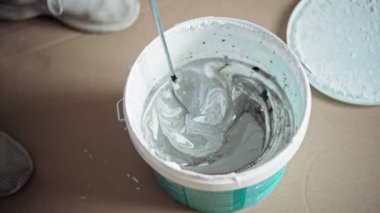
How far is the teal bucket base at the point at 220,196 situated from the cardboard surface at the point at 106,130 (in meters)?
0.05

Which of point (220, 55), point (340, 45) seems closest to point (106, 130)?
point (220, 55)

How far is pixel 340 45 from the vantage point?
46.2 inches

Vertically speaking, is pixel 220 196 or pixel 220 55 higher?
pixel 220 55

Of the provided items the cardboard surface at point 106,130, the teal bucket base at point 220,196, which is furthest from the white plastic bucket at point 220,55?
the cardboard surface at point 106,130

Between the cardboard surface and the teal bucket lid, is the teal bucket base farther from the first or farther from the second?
the teal bucket lid

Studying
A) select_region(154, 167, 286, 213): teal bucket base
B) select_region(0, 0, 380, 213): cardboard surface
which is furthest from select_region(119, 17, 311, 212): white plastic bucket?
select_region(0, 0, 380, 213): cardboard surface

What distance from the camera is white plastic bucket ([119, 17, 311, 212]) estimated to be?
2.61 feet

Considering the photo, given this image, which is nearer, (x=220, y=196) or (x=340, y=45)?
(x=220, y=196)

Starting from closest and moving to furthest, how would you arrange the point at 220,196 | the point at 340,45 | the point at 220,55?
the point at 220,196 < the point at 220,55 < the point at 340,45

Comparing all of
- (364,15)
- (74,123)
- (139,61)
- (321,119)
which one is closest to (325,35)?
(364,15)

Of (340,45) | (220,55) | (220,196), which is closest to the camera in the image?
(220,196)

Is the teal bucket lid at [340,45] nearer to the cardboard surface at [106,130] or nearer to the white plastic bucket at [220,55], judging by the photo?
the cardboard surface at [106,130]

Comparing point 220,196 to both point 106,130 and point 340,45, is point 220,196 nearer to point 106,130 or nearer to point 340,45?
point 106,130

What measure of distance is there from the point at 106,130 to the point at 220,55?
0.29 meters
